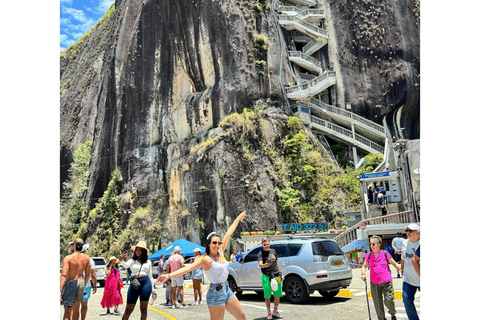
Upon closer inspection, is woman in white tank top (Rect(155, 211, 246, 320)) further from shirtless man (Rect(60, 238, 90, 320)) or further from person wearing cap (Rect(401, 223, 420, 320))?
person wearing cap (Rect(401, 223, 420, 320))

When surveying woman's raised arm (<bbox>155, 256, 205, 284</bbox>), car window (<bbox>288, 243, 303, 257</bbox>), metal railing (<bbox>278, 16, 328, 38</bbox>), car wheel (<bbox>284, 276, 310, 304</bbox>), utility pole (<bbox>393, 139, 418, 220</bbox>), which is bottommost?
car wheel (<bbox>284, 276, 310, 304</bbox>)

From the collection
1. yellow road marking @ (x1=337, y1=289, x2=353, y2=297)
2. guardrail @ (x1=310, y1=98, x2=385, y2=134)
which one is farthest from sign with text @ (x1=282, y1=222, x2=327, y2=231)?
yellow road marking @ (x1=337, y1=289, x2=353, y2=297)

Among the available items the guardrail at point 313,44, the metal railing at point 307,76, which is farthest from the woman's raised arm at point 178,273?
the guardrail at point 313,44

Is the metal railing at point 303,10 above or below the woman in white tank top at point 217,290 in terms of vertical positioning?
above

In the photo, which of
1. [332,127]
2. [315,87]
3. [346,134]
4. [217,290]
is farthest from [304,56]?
[217,290]

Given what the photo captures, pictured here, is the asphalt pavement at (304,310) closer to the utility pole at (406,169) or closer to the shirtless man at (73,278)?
the shirtless man at (73,278)

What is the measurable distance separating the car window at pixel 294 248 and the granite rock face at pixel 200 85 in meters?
17.4

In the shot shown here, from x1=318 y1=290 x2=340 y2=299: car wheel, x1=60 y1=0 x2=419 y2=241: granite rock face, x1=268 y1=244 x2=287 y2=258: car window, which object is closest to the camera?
x1=318 y1=290 x2=340 y2=299: car wheel

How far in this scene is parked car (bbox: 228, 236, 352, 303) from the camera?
31.0 ft

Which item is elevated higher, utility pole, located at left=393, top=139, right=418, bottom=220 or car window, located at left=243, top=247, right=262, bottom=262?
utility pole, located at left=393, top=139, right=418, bottom=220

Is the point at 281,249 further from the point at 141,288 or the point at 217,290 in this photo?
the point at 217,290

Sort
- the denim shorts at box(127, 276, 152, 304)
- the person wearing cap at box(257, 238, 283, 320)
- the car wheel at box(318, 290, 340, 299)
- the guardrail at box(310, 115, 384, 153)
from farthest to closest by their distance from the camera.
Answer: the guardrail at box(310, 115, 384, 153) → the car wheel at box(318, 290, 340, 299) → the person wearing cap at box(257, 238, 283, 320) → the denim shorts at box(127, 276, 152, 304)

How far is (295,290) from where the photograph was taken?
9.72 m

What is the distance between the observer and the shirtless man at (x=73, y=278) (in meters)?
6.48
